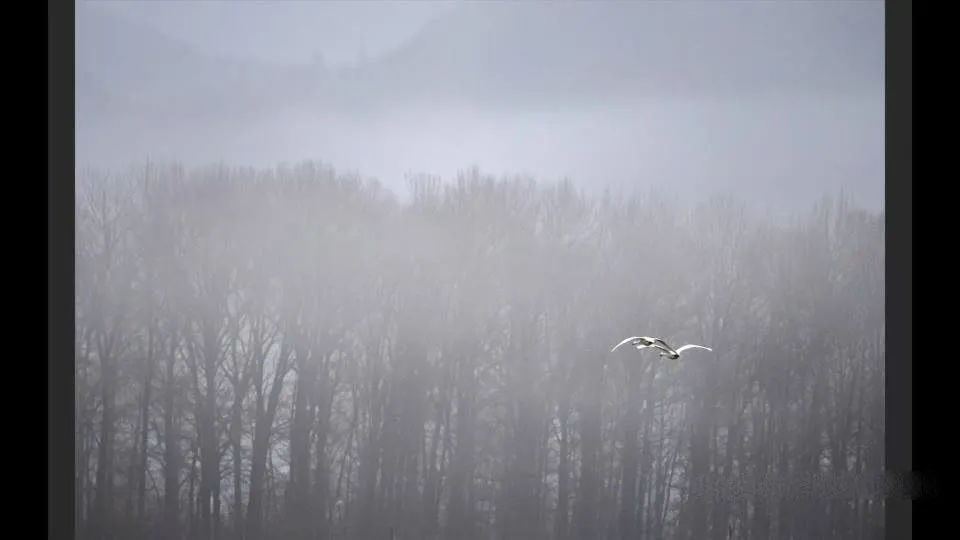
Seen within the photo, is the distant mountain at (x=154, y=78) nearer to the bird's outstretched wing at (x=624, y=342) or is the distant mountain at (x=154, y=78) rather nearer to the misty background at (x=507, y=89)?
the misty background at (x=507, y=89)

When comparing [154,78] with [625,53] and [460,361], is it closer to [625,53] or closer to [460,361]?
[460,361]

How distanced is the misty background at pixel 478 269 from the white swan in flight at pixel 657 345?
0.04m

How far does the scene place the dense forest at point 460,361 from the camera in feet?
7.77

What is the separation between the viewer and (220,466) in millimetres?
2400

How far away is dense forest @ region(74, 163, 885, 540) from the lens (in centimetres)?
237

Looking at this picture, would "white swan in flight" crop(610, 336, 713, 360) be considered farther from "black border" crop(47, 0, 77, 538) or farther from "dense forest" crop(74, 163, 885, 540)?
"black border" crop(47, 0, 77, 538)

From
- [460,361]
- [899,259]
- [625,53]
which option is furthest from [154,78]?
[899,259]

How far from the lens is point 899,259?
104 inches

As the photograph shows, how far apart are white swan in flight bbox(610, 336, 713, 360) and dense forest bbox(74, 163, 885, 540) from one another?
0.12 ft

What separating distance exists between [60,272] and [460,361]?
1.06 meters

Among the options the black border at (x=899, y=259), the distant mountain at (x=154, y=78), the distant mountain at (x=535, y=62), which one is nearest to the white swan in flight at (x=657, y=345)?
the black border at (x=899, y=259)

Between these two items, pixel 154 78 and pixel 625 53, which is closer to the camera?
pixel 154 78
